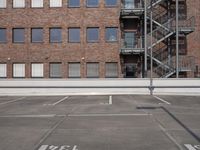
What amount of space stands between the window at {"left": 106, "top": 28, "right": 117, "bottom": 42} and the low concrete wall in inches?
363

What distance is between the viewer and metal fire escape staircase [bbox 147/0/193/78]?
1366 inches

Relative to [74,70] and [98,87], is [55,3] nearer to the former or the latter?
[74,70]

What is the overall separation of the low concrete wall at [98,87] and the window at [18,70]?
28.3 feet

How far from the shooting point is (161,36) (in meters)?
36.2

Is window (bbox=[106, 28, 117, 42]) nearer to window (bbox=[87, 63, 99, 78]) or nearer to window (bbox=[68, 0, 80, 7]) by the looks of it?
window (bbox=[87, 63, 99, 78])

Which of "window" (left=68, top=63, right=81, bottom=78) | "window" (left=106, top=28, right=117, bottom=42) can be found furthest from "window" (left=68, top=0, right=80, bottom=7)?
"window" (left=68, top=63, right=81, bottom=78)

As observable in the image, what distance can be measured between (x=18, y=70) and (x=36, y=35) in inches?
155

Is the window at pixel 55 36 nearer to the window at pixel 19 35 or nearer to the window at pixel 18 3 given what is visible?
the window at pixel 19 35

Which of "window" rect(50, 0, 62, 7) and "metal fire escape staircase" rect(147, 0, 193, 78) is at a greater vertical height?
"window" rect(50, 0, 62, 7)

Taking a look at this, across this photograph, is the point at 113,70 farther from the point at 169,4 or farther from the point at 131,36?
the point at 169,4

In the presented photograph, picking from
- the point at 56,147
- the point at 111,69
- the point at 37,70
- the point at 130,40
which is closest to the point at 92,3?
the point at 130,40

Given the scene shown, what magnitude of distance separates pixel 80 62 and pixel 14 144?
28.1 meters

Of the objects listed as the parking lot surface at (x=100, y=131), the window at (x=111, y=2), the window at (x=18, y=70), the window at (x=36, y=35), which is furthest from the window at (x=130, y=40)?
A: the parking lot surface at (x=100, y=131)

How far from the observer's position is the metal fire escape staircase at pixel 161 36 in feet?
114
